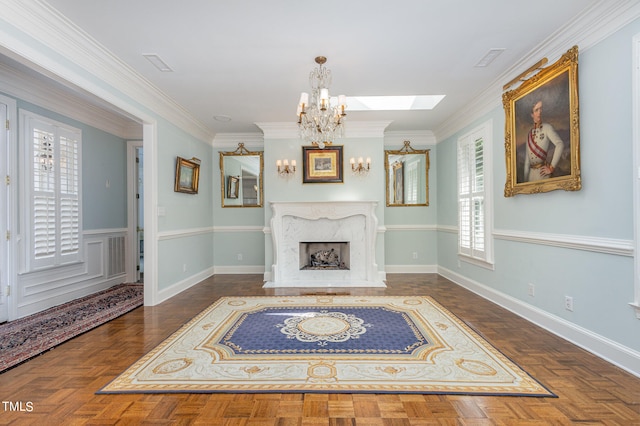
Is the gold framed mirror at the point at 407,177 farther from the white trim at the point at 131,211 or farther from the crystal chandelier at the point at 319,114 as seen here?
the white trim at the point at 131,211

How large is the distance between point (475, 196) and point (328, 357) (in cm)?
334

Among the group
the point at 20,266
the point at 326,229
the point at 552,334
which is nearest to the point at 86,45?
the point at 20,266

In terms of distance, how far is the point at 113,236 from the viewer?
203 inches

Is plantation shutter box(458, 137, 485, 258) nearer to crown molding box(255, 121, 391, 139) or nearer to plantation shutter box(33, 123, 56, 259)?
crown molding box(255, 121, 391, 139)

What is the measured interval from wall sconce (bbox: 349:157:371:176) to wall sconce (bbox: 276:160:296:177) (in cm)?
102

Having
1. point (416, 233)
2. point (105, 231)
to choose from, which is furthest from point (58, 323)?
point (416, 233)

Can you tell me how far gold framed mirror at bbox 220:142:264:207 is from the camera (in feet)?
20.5

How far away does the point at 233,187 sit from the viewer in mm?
6262

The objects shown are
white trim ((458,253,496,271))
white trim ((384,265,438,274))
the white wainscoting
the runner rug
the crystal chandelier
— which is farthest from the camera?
white trim ((384,265,438,274))

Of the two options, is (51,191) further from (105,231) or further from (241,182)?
(241,182)

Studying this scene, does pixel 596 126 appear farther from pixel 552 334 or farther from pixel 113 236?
pixel 113 236

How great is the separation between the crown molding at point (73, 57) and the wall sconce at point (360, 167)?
3.08 m

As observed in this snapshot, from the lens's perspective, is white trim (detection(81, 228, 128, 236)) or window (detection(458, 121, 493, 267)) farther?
white trim (detection(81, 228, 128, 236))

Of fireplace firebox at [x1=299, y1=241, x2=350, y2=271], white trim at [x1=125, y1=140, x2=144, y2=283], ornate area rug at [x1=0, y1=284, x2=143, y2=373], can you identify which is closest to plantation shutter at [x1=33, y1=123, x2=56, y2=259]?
ornate area rug at [x1=0, y1=284, x2=143, y2=373]
